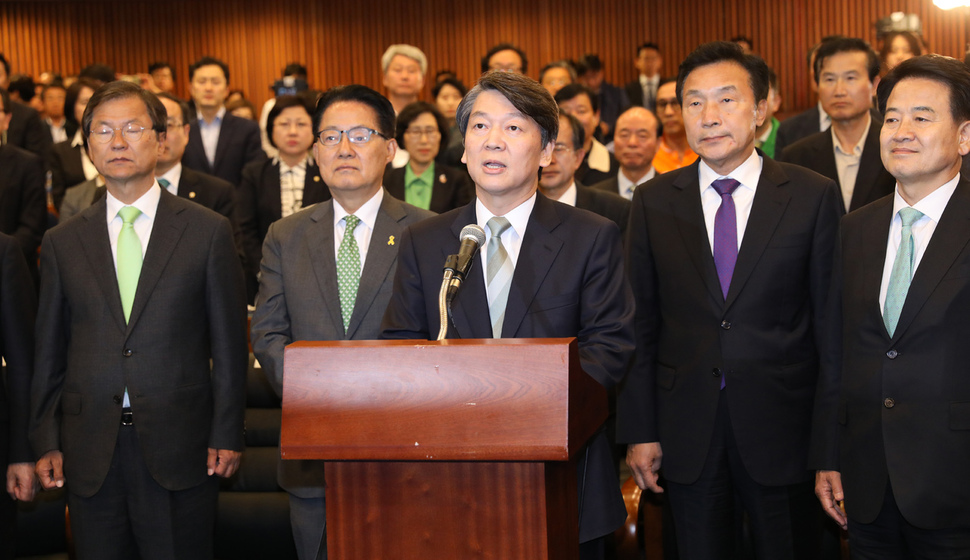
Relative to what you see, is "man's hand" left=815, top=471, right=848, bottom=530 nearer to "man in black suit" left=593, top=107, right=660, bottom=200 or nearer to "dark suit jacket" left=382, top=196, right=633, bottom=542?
"dark suit jacket" left=382, top=196, right=633, bottom=542

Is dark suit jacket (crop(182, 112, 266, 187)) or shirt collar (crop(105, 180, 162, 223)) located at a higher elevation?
dark suit jacket (crop(182, 112, 266, 187))

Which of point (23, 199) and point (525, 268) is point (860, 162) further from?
point (23, 199)

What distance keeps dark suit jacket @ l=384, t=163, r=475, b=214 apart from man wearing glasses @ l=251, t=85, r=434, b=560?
1.50m

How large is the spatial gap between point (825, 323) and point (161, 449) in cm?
183

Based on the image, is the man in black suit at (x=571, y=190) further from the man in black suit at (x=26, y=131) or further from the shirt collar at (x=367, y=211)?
the man in black suit at (x=26, y=131)

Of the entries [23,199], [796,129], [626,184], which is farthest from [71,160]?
[796,129]

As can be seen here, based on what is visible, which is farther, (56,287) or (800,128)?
(800,128)

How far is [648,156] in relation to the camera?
4.56m

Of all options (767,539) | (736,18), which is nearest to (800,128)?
(767,539)

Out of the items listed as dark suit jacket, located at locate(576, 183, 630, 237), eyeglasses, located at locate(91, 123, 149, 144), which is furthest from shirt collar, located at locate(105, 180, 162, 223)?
dark suit jacket, located at locate(576, 183, 630, 237)

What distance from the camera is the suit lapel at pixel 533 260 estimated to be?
6.63 ft

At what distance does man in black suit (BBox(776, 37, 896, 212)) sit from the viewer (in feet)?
11.9

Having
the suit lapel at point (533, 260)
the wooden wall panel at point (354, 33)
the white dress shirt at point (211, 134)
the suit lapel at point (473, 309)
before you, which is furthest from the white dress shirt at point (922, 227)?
the wooden wall panel at point (354, 33)

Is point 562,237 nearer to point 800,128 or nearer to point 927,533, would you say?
point 927,533
